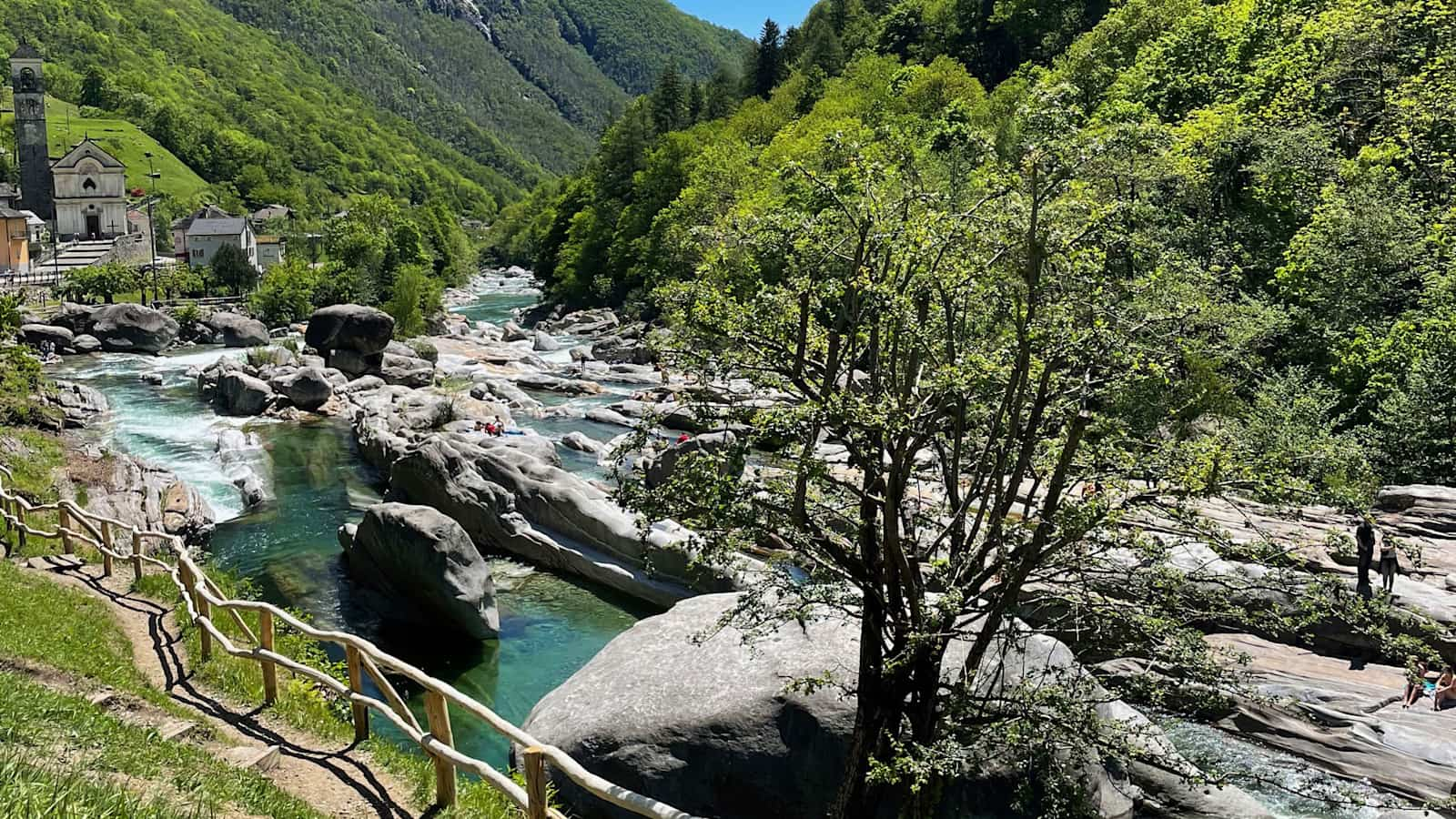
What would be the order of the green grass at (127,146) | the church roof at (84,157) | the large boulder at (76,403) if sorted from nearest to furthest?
the large boulder at (76,403), the church roof at (84,157), the green grass at (127,146)

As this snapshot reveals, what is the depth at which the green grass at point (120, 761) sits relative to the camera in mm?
5793

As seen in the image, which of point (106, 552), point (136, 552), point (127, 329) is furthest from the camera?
point (127, 329)

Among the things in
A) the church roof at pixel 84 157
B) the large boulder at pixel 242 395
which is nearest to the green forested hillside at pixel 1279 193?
the large boulder at pixel 242 395

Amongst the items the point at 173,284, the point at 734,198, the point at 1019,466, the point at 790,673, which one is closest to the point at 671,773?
the point at 790,673

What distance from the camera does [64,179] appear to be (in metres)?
96.3

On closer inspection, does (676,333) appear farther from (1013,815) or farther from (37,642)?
(37,642)

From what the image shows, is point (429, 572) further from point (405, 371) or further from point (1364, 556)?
point (405, 371)

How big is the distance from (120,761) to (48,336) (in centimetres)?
5633

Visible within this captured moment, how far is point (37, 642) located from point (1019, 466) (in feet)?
36.1

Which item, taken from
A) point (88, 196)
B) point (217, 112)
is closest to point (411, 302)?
point (88, 196)

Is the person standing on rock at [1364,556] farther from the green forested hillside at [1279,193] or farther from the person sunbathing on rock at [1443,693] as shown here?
the person sunbathing on rock at [1443,693]

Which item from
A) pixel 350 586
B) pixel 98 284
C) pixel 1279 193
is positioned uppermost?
pixel 1279 193

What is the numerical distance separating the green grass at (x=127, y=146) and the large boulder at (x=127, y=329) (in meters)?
73.7

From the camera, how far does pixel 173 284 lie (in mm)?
70875
